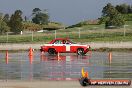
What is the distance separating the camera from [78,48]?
37.3 metres

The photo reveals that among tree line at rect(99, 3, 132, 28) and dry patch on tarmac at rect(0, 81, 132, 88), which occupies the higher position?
tree line at rect(99, 3, 132, 28)

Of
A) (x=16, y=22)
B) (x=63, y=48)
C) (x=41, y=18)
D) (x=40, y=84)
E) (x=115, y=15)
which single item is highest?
(x=41, y=18)

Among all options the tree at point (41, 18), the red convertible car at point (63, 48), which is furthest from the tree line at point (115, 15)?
the tree at point (41, 18)

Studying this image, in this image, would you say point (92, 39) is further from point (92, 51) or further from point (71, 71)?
point (71, 71)

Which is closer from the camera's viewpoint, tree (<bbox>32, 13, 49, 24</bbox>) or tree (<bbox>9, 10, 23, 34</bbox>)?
tree (<bbox>9, 10, 23, 34</bbox>)

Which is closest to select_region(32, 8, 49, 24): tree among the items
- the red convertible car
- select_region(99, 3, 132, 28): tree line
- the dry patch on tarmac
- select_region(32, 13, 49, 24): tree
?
select_region(32, 13, 49, 24): tree

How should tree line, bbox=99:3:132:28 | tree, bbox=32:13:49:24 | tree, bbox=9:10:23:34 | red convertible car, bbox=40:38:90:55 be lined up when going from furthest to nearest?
tree, bbox=32:13:49:24
tree, bbox=9:10:23:34
tree line, bbox=99:3:132:28
red convertible car, bbox=40:38:90:55

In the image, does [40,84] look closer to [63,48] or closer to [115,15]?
[63,48]

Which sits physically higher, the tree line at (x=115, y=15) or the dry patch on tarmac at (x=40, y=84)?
the tree line at (x=115, y=15)

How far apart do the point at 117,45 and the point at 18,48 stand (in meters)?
9.35

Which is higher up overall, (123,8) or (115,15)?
(123,8)

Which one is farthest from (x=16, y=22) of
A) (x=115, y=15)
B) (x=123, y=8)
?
(x=123, y=8)

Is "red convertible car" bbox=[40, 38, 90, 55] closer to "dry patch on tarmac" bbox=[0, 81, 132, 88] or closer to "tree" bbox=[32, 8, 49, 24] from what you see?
"dry patch on tarmac" bbox=[0, 81, 132, 88]

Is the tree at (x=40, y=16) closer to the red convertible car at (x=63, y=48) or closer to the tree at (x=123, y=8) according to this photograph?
the tree at (x=123, y=8)
